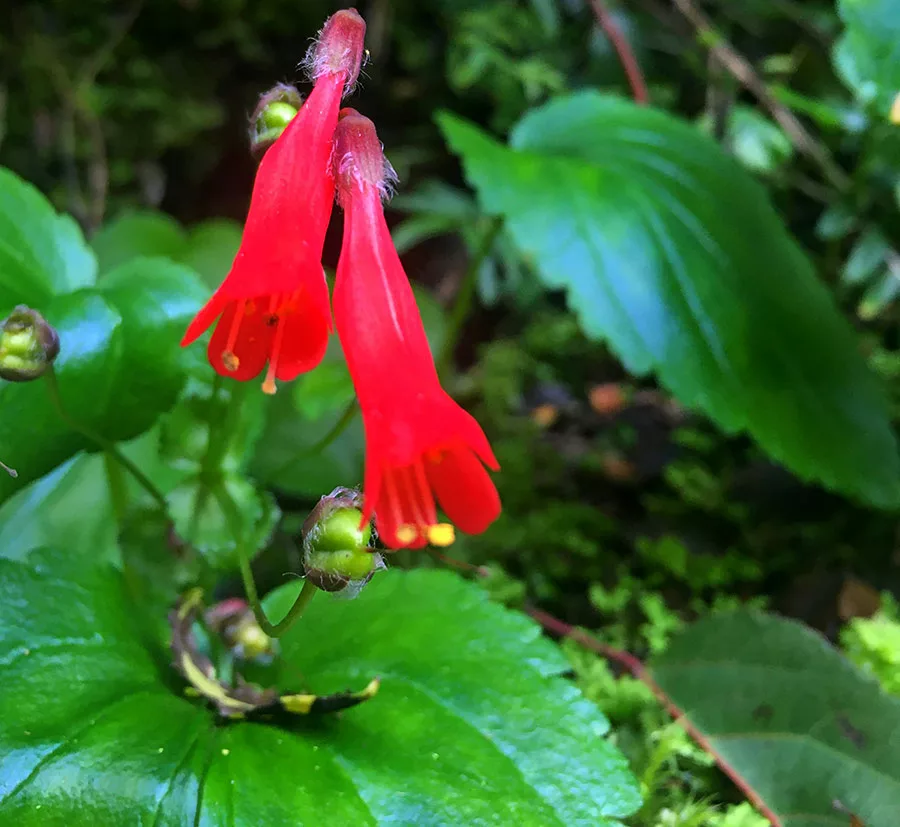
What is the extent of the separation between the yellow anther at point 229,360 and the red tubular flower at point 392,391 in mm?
92

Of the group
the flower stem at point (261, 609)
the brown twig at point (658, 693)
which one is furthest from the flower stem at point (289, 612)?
the brown twig at point (658, 693)

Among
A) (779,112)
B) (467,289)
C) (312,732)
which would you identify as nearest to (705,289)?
(467,289)

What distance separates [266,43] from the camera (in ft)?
5.47

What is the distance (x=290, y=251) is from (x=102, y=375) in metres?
0.29

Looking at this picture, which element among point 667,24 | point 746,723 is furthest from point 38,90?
point 746,723

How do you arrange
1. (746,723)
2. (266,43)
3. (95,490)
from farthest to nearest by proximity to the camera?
(266,43) → (95,490) → (746,723)

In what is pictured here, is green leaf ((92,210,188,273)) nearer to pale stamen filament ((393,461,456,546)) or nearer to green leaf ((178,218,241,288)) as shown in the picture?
green leaf ((178,218,241,288))

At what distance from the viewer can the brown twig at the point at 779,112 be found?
1222 mm

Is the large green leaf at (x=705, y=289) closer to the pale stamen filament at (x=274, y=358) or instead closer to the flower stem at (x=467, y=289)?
the flower stem at (x=467, y=289)

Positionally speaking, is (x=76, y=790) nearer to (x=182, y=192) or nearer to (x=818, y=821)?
(x=818, y=821)

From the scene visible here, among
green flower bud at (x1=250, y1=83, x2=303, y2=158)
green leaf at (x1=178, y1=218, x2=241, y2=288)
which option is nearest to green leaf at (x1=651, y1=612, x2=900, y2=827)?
green flower bud at (x1=250, y1=83, x2=303, y2=158)

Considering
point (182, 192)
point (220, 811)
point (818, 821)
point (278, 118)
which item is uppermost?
point (278, 118)

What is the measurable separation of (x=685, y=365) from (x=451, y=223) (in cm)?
79

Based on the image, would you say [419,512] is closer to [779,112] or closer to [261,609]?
[261,609]
